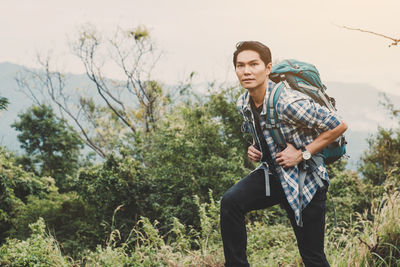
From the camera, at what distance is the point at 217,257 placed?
375cm

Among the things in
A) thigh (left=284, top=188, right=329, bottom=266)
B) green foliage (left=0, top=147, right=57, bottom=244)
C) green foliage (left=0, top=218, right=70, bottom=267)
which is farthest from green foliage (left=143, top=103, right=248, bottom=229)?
thigh (left=284, top=188, right=329, bottom=266)

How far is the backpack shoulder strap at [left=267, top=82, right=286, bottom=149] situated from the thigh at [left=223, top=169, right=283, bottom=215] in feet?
0.82

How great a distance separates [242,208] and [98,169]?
8.89 meters

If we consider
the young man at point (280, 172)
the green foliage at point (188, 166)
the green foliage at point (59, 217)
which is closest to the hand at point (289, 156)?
the young man at point (280, 172)

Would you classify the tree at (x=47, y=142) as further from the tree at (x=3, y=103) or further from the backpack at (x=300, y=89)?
the backpack at (x=300, y=89)

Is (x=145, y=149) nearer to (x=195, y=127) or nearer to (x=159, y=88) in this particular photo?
(x=195, y=127)

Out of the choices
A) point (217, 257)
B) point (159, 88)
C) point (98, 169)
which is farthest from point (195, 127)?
point (159, 88)

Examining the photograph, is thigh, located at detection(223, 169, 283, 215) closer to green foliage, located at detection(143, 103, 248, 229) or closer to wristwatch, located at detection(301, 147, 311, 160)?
wristwatch, located at detection(301, 147, 311, 160)

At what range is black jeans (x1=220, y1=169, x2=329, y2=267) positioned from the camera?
2260mm

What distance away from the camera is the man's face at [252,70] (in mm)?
2277

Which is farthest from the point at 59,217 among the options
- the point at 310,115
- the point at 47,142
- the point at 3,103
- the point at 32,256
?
the point at 310,115

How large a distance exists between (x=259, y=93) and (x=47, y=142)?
2015cm

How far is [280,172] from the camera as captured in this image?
2277mm

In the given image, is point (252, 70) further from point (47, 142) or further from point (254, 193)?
point (47, 142)
